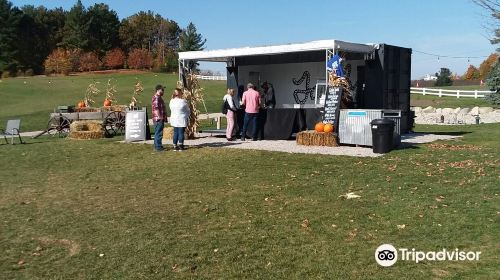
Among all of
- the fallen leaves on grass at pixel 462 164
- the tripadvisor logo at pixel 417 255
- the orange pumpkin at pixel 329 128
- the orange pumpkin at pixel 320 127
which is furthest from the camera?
the orange pumpkin at pixel 320 127

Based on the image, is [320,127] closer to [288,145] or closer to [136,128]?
[288,145]

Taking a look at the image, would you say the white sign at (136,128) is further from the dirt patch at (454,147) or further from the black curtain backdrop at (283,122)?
the dirt patch at (454,147)

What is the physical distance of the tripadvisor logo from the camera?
5.01 meters

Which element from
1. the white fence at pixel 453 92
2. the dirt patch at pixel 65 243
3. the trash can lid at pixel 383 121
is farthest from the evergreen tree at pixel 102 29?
the dirt patch at pixel 65 243

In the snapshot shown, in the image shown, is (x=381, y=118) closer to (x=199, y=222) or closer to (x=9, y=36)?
(x=199, y=222)

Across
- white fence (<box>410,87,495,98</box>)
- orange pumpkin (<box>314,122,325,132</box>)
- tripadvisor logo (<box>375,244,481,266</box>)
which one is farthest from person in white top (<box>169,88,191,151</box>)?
white fence (<box>410,87,495,98</box>)

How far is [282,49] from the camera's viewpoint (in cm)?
1614

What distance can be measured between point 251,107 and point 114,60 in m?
71.4

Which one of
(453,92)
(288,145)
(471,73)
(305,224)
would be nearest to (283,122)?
(288,145)

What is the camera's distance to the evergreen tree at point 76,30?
8294cm

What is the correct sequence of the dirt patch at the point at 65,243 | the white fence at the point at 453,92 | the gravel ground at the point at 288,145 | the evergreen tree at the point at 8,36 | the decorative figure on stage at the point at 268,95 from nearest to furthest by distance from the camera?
the dirt patch at the point at 65,243 < the gravel ground at the point at 288,145 < the decorative figure on stage at the point at 268,95 < the white fence at the point at 453,92 < the evergreen tree at the point at 8,36

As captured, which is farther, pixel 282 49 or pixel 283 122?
pixel 282 49

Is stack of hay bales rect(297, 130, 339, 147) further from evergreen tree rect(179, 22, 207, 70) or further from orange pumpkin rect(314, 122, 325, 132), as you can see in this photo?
evergreen tree rect(179, 22, 207, 70)

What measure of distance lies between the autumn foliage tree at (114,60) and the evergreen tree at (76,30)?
13.4 feet
